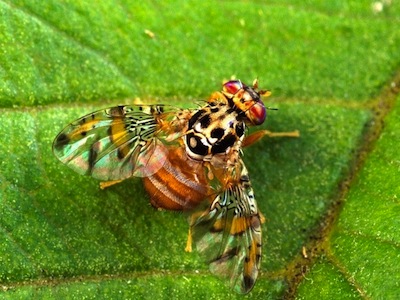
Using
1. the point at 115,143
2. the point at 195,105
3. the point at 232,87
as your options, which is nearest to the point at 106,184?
the point at 115,143

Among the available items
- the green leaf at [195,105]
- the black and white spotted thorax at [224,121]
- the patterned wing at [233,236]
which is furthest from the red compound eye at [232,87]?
the patterned wing at [233,236]

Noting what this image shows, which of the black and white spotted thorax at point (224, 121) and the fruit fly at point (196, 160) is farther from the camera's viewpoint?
the black and white spotted thorax at point (224, 121)

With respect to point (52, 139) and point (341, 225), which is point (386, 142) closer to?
point (341, 225)

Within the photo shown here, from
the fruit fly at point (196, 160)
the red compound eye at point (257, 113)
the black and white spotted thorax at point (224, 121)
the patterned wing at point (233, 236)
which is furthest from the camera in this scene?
the red compound eye at point (257, 113)

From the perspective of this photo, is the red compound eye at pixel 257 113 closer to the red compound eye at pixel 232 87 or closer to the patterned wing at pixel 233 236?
the red compound eye at pixel 232 87

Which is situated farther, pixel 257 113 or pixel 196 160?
pixel 257 113

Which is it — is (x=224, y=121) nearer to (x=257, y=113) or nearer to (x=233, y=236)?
(x=257, y=113)

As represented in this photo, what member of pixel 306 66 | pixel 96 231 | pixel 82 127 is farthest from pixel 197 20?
pixel 96 231

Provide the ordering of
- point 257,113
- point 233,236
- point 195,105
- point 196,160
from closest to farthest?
point 233,236, point 196,160, point 257,113, point 195,105
